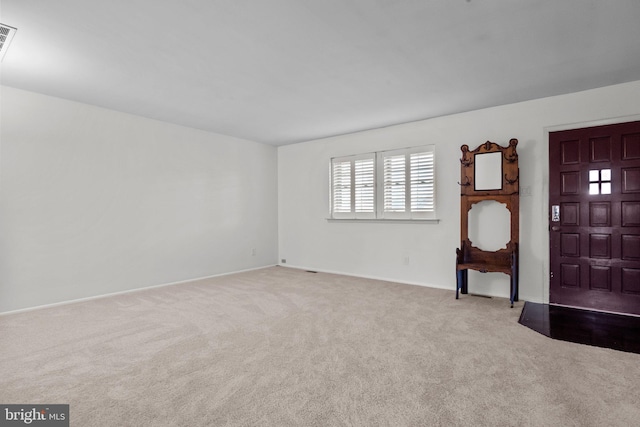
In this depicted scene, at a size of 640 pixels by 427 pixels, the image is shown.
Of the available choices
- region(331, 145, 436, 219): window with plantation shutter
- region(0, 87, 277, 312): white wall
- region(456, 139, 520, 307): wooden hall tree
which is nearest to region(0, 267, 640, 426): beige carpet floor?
region(456, 139, 520, 307): wooden hall tree

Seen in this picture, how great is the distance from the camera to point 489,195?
4066mm

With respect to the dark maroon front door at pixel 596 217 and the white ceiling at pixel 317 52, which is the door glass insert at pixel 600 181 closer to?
the dark maroon front door at pixel 596 217

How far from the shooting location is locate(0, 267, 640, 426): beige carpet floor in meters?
1.78

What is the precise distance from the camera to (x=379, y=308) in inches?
144

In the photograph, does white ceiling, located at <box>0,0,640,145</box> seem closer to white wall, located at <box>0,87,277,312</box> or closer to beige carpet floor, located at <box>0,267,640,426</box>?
white wall, located at <box>0,87,277,312</box>

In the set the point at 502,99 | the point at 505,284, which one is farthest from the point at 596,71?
the point at 505,284

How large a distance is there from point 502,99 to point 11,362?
17.7 feet

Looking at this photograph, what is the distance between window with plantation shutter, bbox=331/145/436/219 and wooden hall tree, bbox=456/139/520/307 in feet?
1.74

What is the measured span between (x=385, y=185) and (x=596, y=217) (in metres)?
2.65

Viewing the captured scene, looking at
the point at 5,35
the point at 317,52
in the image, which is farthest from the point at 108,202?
the point at 317,52

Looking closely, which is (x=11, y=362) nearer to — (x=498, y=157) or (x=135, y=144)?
(x=135, y=144)

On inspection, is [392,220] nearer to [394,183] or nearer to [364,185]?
[394,183]

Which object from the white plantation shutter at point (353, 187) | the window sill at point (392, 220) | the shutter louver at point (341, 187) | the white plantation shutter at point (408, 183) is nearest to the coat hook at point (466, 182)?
the white plantation shutter at point (408, 183)

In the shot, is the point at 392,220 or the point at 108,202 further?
the point at 392,220
